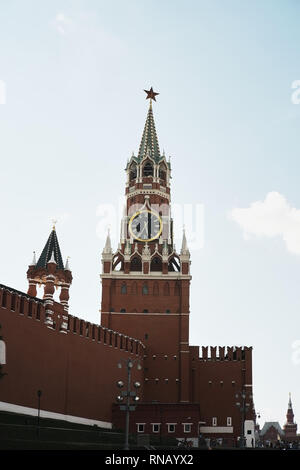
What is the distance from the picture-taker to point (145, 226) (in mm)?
73625

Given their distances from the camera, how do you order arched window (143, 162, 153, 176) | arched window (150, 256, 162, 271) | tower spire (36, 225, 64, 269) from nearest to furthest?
tower spire (36, 225, 64, 269) → arched window (150, 256, 162, 271) → arched window (143, 162, 153, 176)

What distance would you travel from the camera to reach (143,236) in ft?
240

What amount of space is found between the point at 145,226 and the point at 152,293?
7684 mm

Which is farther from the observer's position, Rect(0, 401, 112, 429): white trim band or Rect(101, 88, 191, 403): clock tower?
Rect(101, 88, 191, 403): clock tower

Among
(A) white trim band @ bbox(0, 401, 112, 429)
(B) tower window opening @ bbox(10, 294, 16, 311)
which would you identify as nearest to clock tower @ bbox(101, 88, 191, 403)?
(A) white trim band @ bbox(0, 401, 112, 429)

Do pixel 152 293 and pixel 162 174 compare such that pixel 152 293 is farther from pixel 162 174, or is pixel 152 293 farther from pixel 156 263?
pixel 162 174

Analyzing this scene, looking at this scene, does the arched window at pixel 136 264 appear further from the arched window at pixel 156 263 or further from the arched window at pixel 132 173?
the arched window at pixel 132 173

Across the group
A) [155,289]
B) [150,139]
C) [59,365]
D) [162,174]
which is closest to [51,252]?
[155,289]

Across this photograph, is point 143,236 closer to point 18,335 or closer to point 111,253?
point 111,253

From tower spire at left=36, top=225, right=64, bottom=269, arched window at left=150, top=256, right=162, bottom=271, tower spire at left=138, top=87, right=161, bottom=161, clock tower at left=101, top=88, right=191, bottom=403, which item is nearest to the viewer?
tower spire at left=36, top=225, right=64, bottom=269

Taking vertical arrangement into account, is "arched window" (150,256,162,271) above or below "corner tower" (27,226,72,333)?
above

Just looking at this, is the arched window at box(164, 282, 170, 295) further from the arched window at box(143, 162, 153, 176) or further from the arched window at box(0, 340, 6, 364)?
the arched window at box(0, 340, 6, 364)

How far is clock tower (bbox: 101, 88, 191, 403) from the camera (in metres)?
67.3

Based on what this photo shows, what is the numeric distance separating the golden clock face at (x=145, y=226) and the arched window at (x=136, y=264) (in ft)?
7.38
